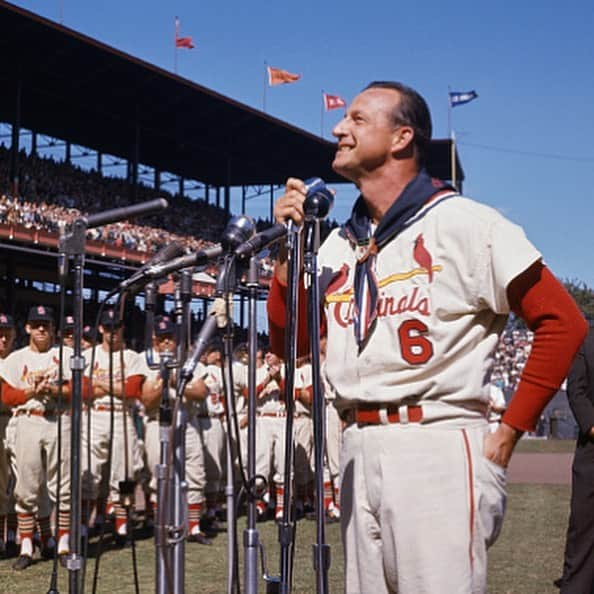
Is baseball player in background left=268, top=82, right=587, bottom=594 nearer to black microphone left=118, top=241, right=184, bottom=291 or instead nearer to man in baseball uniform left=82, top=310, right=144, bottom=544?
black microphone left=118, top=241, right=184, bottom=291

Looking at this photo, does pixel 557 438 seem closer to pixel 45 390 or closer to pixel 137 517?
pixel 137 517

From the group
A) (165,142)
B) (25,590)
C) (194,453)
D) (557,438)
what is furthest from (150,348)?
(165,142)

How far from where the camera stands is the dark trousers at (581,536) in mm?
6730

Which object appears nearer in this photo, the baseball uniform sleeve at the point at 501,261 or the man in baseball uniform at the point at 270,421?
the baseball uniform sleeve at the point at 501,261

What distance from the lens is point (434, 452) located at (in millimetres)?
3277

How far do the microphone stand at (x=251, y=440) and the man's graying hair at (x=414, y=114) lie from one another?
927 mm

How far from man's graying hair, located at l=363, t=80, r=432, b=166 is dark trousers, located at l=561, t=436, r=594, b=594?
382 centimetres

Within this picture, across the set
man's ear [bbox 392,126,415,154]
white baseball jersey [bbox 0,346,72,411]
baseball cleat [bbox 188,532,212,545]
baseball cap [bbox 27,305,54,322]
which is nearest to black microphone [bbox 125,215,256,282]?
man's ear [bbox 392,126,415,154]

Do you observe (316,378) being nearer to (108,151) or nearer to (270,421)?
(270,421)

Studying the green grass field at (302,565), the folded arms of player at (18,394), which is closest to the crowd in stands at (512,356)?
the green grass field at (302,565)

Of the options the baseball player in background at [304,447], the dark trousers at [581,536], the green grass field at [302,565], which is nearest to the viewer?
the dark trousers at [581,536]

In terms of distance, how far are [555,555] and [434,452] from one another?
284 inches

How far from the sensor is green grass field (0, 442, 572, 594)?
8.26m

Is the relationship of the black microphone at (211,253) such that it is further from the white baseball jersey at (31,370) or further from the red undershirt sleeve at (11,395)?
the red undershirt sleeve at (11,395)
